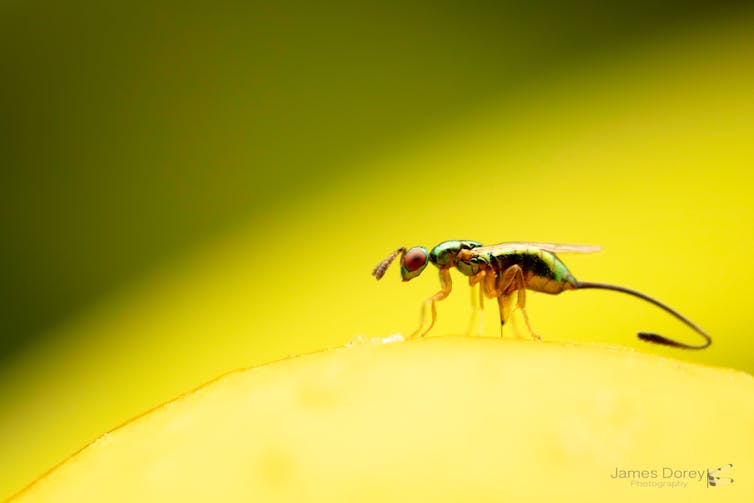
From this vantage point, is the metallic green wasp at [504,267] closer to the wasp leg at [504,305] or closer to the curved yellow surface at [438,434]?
the wasp leg at [504,305]

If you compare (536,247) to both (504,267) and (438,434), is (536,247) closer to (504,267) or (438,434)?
(504,267)

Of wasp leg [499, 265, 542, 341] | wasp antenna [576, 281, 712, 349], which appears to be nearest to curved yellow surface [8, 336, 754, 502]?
wasp antenna [576, 281, 712, 349]

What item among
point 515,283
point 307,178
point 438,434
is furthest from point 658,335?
point 307,178

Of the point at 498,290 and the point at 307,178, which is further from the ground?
the point at 307,178

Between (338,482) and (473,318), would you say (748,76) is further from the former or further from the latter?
(338,482)

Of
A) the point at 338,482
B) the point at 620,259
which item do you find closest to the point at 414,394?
the point at 338,482

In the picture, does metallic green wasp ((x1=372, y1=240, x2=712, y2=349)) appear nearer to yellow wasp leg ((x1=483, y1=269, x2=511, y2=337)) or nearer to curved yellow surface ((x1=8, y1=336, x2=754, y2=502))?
yellow wasp leg ((x1=483, y1=269, x2=511, y2=337))

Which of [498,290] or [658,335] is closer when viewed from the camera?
[658,335]
